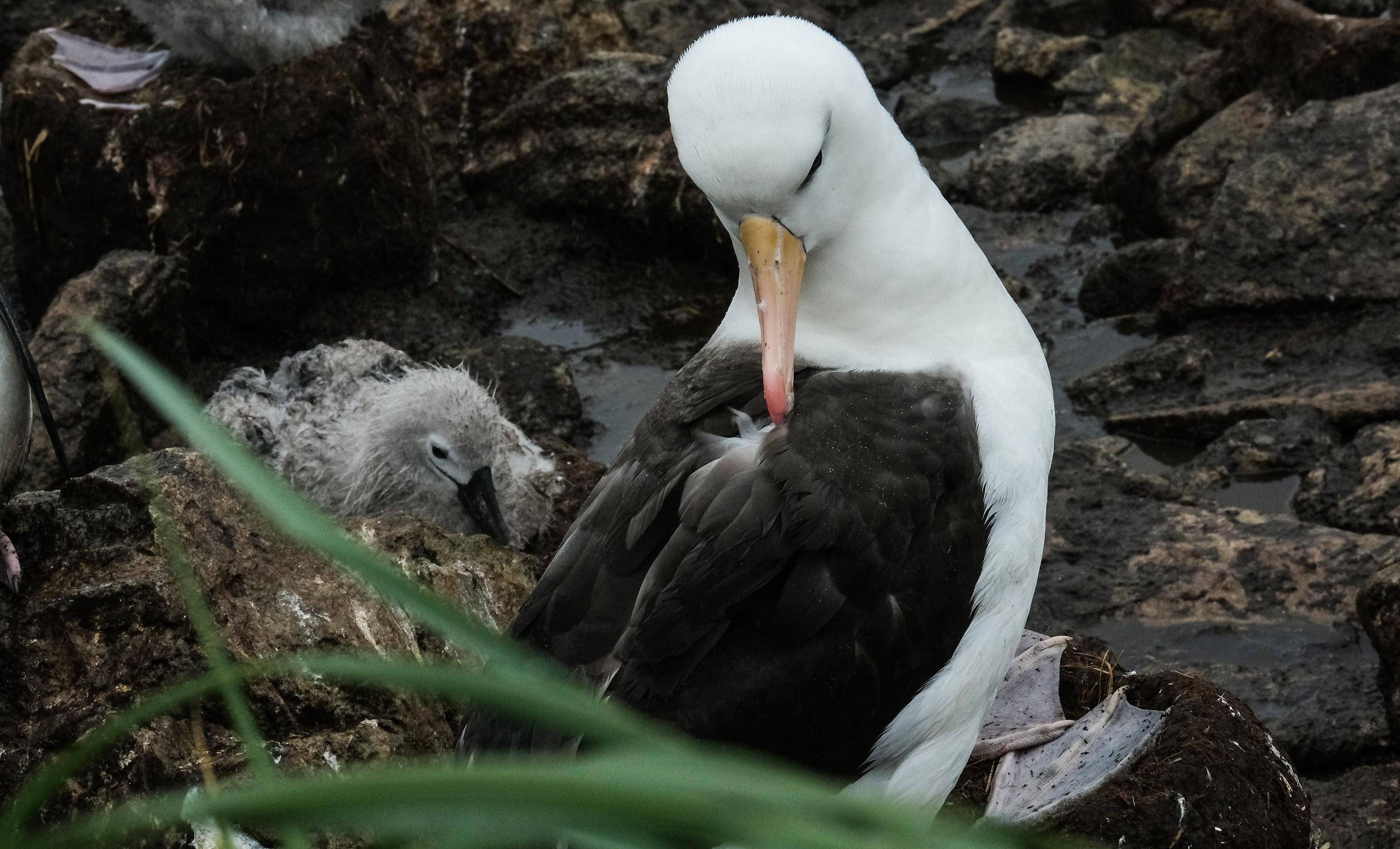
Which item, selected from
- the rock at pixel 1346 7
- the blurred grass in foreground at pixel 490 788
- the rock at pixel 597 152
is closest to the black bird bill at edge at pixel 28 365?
the blurred grass in foreground at pixel 490 788

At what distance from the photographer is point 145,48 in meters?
6.53

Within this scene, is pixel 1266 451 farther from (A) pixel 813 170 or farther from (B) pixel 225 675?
(B) pixel 225 675

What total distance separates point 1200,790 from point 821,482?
3.62 ft

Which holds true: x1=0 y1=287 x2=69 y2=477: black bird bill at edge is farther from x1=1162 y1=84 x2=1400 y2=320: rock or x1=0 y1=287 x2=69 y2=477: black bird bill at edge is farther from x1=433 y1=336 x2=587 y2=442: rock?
x1=1162 y1=84 x2=1400 y2=320: rock

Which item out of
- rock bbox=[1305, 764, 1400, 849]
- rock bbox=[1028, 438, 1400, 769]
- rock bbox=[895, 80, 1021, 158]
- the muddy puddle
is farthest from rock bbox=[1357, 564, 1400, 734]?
rock bbox=[895, 80, 1021, 158]

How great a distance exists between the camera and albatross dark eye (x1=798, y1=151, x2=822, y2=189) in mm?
2549

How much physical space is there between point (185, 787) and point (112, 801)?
0.12 metres

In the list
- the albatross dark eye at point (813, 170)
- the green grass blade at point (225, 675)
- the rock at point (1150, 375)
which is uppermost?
the green grass blade at point (225, 675)

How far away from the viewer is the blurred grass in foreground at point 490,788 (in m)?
0.53

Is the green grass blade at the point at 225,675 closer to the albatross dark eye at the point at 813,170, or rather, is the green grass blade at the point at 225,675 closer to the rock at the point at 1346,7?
the albatross dark eye at the point at 813,170

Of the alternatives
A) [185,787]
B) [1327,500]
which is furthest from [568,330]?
[185,787]

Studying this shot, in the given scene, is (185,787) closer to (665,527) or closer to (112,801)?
(112,801)

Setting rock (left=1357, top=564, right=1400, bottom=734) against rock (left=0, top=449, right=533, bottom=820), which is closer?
rock (left=0, top=449, right=533, bottom=820)

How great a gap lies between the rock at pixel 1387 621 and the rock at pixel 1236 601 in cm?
28
